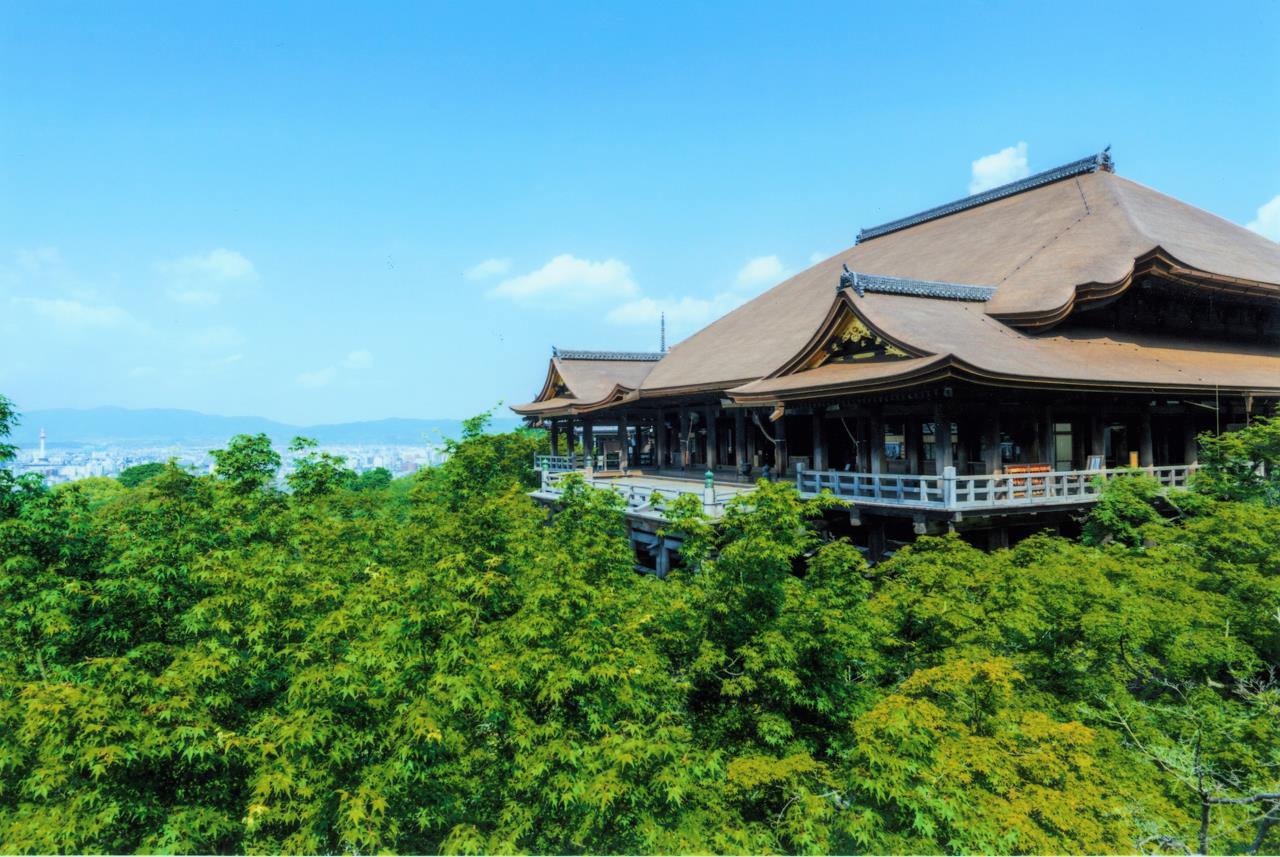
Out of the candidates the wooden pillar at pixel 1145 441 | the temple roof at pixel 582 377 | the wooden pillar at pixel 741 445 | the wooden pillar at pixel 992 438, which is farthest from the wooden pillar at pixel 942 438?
the temple roof at pixel 582 377

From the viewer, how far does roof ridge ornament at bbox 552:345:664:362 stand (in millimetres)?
37969

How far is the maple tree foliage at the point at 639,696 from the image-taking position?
6.85 metres

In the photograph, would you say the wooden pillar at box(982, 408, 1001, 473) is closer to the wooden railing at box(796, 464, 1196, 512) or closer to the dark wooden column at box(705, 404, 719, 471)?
the wooden railing at box(796, 464, 1196, 512)

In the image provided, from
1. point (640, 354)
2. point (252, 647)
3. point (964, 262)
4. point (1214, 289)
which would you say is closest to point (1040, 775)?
point (252, 647)

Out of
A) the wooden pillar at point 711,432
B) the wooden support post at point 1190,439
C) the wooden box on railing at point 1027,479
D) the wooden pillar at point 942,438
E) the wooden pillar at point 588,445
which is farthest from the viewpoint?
the wooden pillar at point 588,445

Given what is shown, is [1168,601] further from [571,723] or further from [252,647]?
[252,647]

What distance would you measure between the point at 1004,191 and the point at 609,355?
21.9 m

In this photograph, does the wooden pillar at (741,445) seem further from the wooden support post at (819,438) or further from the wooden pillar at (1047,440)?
the wooden pillar at (1047,440)

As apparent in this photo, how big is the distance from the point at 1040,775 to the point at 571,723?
Answer: 5.04 metres

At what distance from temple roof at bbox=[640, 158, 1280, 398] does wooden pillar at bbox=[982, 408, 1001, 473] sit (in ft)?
4.49

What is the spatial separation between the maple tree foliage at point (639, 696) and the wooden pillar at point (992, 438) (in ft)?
13.3

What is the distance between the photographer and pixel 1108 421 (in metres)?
19.7

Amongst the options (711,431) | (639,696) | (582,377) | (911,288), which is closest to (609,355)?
(582,377)

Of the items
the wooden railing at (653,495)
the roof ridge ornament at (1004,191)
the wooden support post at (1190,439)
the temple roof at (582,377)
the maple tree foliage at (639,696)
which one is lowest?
the maple tree foliage at (639,696)
